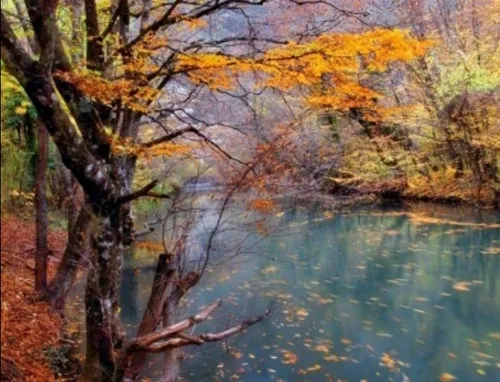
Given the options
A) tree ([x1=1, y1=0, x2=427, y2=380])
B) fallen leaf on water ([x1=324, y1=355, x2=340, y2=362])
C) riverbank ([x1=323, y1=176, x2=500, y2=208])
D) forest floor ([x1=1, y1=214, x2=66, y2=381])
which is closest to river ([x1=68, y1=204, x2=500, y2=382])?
fallen leaf on water ([x1=324, y1=355, x2=340, y2=362])

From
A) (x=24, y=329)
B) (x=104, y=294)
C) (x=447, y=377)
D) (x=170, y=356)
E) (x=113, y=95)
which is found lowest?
(x=447, y=377)

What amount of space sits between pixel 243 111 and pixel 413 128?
8.35 metres

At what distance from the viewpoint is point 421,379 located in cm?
745

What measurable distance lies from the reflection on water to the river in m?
0.02

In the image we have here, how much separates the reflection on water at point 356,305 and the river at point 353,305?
21 millimetres

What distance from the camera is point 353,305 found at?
10.6 metres

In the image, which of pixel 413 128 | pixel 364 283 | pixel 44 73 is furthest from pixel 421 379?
pixel 413 128

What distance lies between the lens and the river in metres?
7.85

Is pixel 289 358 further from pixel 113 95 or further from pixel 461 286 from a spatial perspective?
pixel 461 286

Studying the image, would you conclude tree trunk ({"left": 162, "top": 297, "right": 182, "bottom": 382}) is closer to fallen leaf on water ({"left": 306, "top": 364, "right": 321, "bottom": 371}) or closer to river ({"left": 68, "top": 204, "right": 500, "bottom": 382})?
river ({"left": 68, "top": 204, "right": 500, "bottom": 382})

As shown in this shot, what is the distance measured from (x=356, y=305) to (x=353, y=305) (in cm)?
6

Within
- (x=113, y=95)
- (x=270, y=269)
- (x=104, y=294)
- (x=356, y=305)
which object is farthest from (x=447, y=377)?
(x=270, y=269)

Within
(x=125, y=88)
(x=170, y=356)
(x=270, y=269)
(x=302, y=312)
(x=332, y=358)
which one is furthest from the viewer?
(x=270, y=269)

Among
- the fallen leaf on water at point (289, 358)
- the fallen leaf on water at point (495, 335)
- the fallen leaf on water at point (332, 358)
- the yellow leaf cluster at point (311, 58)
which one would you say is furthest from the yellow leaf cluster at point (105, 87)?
the fallen leaf on water at point (495, 335)
